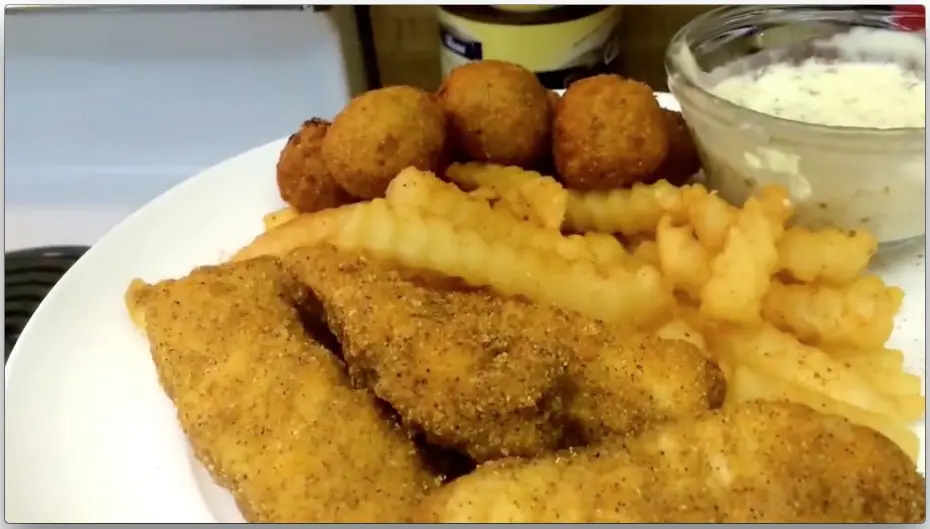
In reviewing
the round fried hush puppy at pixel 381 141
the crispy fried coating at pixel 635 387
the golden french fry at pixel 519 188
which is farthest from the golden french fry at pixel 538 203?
the crispy fried coating at pixel 635 387

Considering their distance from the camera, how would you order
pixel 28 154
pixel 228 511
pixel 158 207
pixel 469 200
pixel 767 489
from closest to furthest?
pixel 767 489 → pixel 228 511 → pixel 469 200 → pixel 158 207 → pixel 28 154

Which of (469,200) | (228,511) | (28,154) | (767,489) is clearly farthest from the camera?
(28,154)

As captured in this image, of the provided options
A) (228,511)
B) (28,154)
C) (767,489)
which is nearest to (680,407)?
(767,489)

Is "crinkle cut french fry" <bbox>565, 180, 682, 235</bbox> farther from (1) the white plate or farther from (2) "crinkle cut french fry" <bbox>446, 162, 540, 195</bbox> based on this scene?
(1) the white plate

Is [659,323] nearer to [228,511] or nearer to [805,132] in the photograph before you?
[805,132]

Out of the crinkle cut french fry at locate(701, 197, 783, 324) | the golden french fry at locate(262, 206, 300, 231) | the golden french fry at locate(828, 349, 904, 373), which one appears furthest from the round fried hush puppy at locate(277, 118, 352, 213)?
the golden french fry at locate(828, 349, 904, 373)

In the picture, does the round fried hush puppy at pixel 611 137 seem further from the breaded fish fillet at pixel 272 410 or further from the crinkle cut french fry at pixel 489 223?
the breaded fish fillet at pixel 272 410

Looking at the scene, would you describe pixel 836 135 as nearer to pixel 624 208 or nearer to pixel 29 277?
pixel 624 208
